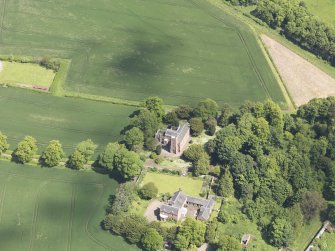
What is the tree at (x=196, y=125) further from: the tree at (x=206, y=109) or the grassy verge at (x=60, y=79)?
the grassy verge at (x=60, y=79)

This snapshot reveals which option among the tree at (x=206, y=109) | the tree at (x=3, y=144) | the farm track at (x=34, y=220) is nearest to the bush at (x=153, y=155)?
the tree at (x=206, y=109)

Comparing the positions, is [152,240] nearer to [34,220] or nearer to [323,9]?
[34,220]

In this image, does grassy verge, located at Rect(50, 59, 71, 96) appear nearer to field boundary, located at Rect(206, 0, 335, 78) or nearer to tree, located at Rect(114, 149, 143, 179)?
tree, located at Rect(114, 149, 143, 179)

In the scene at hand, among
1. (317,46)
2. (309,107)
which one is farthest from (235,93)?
(317,46)

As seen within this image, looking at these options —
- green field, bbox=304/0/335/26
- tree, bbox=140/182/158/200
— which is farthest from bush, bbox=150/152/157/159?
A: green field, bbox=304/0/335/26

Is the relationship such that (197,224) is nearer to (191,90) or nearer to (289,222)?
(289,222)

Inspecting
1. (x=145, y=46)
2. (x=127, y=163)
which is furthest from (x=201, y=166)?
(x=145, y=46)
